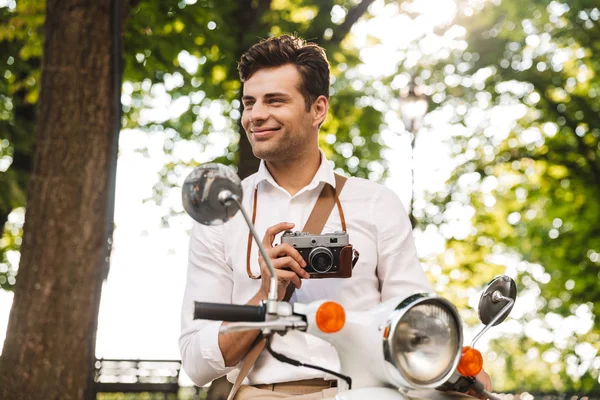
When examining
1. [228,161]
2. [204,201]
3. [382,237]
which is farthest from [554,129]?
[204,201]

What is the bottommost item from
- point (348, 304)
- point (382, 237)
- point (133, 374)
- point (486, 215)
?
point (133, 374)

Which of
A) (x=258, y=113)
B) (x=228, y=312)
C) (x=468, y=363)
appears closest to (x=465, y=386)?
(x=468, y=363)

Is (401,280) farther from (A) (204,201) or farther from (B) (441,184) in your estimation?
(B) (441,184)

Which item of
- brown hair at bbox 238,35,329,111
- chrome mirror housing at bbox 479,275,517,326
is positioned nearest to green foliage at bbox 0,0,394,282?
brown hair at bbox 238,35,329,111

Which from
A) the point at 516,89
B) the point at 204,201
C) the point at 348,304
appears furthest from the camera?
the point at 516,89

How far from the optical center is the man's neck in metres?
2.89

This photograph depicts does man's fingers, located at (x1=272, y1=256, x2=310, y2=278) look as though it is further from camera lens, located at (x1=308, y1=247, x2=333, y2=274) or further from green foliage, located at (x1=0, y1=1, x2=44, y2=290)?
green foliage, located at (x1=0, y1=1, x2=44, y2=290)

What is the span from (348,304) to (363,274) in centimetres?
12

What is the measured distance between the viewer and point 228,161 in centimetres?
1307

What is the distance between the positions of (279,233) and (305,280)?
0.20m

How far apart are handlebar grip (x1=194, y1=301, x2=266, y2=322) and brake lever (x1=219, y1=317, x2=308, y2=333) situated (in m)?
0.02

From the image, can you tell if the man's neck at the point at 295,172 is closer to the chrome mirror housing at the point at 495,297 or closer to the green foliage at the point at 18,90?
the chrome mirror housing at the point at 495,297

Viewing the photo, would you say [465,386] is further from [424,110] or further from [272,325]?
[424,110]

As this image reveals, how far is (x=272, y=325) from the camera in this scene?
1.73 meters
